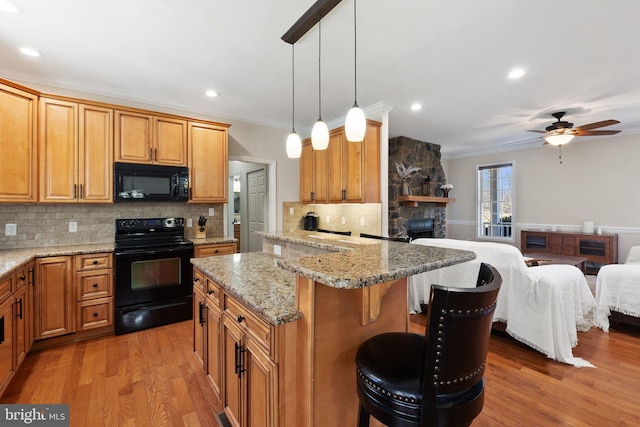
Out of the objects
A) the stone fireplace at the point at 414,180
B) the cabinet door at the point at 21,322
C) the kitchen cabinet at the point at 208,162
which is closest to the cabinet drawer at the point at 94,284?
the cabinet door at the point at 21,322

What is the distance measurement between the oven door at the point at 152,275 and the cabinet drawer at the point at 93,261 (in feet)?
0.38

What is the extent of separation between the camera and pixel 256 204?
19.4ft

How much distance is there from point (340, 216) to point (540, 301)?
2806 mm

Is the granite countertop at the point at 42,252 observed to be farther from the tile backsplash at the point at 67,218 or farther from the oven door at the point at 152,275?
the oven door at the point at 152,275

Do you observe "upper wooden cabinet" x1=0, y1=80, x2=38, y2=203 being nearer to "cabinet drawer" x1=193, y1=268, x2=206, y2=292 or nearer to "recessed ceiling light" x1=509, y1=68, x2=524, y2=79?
"cabinet drawer" x1=193, y1=268, x2=206, y2=292

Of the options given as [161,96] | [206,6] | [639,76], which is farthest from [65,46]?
[639,76]

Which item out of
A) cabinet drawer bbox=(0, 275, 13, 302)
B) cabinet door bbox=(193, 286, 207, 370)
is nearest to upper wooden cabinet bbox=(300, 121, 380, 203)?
cabinet door bbox=(193, 286, 207, 370)

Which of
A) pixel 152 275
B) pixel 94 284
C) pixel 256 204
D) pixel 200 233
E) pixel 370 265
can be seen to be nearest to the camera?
pixel 370 265

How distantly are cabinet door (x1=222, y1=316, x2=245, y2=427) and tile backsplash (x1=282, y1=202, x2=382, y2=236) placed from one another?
107 inches

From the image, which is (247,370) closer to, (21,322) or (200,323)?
(200,323)

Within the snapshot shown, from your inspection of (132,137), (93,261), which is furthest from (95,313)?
(132,137)

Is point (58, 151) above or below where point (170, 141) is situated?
below

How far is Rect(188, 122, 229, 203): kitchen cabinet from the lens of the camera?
12.4 ft

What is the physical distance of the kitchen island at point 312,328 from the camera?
48.6 inches
